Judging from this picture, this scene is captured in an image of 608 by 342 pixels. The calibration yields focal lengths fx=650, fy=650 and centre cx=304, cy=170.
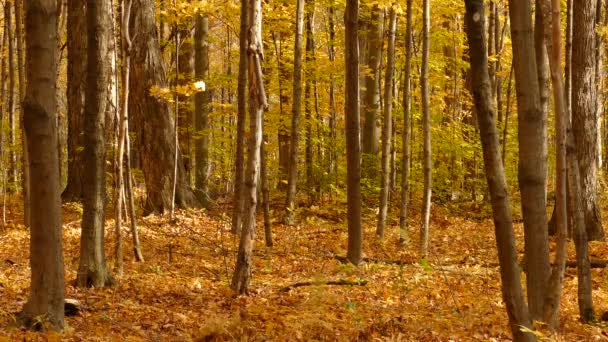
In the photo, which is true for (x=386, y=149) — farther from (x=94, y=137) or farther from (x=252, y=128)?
(x=94, y=137)

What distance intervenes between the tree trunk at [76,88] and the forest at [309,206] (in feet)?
0.18

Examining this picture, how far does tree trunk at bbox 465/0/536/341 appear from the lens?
4852 mm

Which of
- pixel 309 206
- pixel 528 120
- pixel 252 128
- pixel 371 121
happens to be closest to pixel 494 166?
pixel 528 120

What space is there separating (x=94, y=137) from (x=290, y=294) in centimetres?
311

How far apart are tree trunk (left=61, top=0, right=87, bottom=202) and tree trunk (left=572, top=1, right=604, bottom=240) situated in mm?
10552

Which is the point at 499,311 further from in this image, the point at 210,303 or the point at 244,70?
the point at 244,70

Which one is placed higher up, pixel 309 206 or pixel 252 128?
pixel 252 128

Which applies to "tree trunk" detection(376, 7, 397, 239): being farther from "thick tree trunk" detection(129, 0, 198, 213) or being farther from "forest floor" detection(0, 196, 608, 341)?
"thick tree trunk" detection(129, 0, 198, 213)

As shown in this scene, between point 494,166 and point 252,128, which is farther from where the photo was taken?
point 252,128

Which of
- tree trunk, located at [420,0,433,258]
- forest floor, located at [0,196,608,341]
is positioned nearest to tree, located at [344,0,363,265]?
forest floor, located at [0,196,608,341]

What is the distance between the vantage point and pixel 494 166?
490cm

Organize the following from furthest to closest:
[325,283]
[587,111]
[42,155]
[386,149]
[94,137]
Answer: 1. [386,149]
2. [587,111]
3. [325,283]
4. [94,137]
5. [42,155]

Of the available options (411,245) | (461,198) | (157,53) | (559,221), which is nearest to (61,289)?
(559,221)

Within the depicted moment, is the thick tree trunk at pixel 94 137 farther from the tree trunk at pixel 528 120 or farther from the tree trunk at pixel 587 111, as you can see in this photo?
the tree trunk at pixel 587 111
